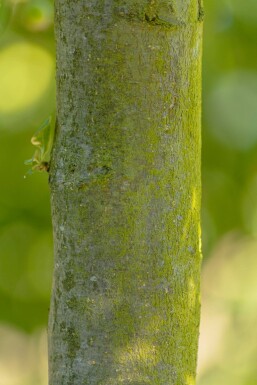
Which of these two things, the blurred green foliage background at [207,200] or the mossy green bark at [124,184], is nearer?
the mossy green bark at [124,184]

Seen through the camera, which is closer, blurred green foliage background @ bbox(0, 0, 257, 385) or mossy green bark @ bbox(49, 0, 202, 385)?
mossy green bark @ bbox(49, 0, 202, 385)

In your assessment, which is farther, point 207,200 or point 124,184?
point 207,200

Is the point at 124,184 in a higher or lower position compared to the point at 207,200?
lower

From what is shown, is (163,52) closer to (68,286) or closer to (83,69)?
(83,69)

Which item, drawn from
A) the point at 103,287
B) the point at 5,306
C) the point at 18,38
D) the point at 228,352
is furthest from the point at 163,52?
the point at 228,352
